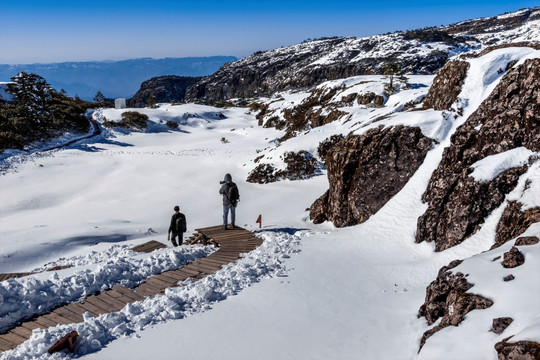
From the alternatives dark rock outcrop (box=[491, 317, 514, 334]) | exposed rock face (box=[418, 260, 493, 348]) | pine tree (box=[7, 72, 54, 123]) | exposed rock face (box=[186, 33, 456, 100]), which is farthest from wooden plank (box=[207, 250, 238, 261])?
exposed rock face (box=[186, 33, 456, 100])

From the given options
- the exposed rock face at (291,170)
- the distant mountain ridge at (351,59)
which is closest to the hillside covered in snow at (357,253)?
the exposed rock face at (291,170)

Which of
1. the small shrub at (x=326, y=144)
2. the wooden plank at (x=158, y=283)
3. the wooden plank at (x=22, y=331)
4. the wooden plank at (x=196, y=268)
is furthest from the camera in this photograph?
the small shrub at (x=326, y=144)

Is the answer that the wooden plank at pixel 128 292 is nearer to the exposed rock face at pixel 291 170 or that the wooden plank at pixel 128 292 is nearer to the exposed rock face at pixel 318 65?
the exposed rock face at pixel 291 170

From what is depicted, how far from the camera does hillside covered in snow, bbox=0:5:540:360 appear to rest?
21.6ft

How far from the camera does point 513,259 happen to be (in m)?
6.61

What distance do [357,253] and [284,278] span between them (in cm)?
322

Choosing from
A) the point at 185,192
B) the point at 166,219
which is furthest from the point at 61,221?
the point at 185,192

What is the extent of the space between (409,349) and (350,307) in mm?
1908

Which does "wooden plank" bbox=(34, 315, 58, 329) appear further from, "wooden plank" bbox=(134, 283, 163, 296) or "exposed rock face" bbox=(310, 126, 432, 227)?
"exposed rock face" bbox=(310, 126, 432, 227)

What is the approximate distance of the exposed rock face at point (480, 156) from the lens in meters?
10.4

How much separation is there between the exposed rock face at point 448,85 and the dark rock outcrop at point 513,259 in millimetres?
10079

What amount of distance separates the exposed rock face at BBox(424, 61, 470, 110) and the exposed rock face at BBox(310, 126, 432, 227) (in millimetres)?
2311

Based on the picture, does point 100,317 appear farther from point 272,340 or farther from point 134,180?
point 134,180

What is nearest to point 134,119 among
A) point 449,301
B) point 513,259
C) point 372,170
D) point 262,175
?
point 262,175
